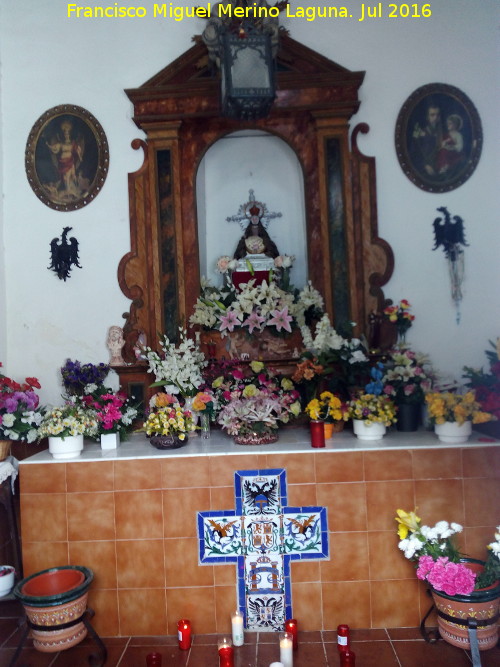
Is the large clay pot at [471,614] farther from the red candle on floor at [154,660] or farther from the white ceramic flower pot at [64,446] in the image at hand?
the white ceramic flower pot at [64,446]

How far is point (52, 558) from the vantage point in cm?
348

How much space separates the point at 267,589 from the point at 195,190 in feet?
10.5

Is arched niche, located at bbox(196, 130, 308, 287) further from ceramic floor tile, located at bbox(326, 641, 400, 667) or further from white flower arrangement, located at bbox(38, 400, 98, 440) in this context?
ceramic floor tile, located at bbox(326, 641, 400, 667)

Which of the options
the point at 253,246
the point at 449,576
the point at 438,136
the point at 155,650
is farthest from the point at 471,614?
the point at 438,136

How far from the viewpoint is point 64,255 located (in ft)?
15.1

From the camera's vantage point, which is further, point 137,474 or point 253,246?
point 253,246

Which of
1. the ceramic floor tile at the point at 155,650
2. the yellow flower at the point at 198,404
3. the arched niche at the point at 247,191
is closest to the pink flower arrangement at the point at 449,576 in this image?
the ceramic floor tile at the point at 155,650

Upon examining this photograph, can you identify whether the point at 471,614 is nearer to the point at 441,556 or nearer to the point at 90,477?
the point at 441,556

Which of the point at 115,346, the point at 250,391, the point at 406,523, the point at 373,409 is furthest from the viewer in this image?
the point at 115,346

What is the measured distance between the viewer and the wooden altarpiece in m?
4.48

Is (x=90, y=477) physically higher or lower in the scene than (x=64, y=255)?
lower

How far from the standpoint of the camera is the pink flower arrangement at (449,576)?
9.74ft

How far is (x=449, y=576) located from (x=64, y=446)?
2.50m

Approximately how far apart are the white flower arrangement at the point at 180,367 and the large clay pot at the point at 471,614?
84.0 inches
